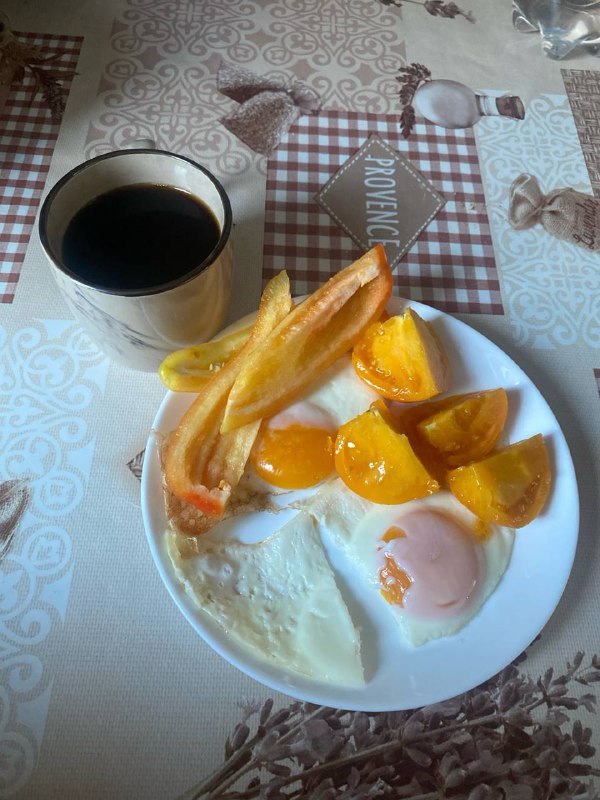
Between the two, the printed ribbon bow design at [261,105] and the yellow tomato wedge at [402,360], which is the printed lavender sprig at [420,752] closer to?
the yellow tomato wedge at [402,360]

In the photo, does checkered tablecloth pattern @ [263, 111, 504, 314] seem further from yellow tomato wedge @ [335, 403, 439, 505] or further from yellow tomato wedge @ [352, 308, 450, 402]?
yellow tomato wedge @ [335, 403, 439, 505]

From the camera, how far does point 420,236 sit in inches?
43.4

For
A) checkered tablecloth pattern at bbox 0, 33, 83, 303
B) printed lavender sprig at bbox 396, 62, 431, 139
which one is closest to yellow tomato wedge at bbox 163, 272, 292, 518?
checkered tablecloth pattern at bbox 0, 33, 83, 303

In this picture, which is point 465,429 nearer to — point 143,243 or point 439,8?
point 143,243

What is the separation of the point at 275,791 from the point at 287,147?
109 centimetres

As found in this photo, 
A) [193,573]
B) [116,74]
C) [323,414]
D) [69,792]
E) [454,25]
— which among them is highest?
[454,25]

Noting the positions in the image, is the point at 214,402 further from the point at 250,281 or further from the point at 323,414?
the point at 250,281

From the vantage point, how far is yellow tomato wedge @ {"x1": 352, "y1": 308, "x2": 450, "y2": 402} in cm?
81

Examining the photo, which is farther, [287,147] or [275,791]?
[287,147]

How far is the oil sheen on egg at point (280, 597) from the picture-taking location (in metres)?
0.69

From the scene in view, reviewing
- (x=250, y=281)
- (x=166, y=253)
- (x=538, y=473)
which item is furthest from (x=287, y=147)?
(x=538, y=473)

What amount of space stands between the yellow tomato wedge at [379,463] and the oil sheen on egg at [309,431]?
3 centimetres

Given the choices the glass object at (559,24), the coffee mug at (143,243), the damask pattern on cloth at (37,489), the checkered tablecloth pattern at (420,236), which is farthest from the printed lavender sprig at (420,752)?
the glass object at (559,24)

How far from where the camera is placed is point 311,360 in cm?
84
